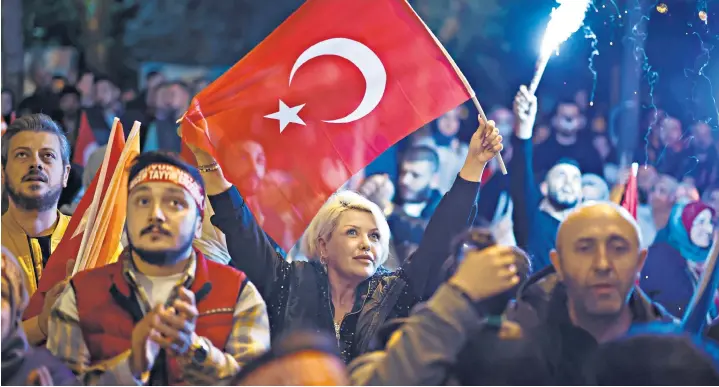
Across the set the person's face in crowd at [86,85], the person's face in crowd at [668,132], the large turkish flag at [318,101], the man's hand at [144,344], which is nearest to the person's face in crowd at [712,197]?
the person's face in crowd at [668,132]

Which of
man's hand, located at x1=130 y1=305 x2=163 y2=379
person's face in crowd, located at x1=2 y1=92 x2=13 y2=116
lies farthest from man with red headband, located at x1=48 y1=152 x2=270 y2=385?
person's face in crowd, located at x1=2 y1=92 x2=13 y2=116

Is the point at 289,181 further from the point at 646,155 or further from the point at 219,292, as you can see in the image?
the point at 646,155

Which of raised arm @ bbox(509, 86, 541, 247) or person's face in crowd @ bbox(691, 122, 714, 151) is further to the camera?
person's face in crowd @ bbox(691, 122, 714, 151)

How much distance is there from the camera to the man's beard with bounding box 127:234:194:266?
391cm

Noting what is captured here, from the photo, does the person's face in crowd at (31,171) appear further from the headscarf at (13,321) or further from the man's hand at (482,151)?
the man's hand at (482,151)

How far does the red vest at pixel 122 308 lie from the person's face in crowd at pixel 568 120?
1.69m

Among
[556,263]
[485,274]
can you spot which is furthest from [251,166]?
[556,263]

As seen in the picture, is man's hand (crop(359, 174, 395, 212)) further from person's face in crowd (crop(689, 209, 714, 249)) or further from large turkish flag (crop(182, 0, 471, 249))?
person's face in crowd (crop(689, 209, 714, 249))

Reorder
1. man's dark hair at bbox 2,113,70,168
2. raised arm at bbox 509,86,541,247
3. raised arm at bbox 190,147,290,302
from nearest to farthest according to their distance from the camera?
raised arm at bbox 190,147,290,302
man's dark hair at bbox 2,113,70,168
raised arm at bbox 509,86,541,247

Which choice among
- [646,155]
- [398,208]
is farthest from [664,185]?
[398,208]

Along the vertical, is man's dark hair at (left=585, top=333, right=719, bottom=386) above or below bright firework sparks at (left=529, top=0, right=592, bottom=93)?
below

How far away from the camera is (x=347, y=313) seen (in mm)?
4074

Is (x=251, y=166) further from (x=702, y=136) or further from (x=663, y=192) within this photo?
(x=702, y=136)

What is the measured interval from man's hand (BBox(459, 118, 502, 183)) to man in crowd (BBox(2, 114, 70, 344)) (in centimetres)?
164
